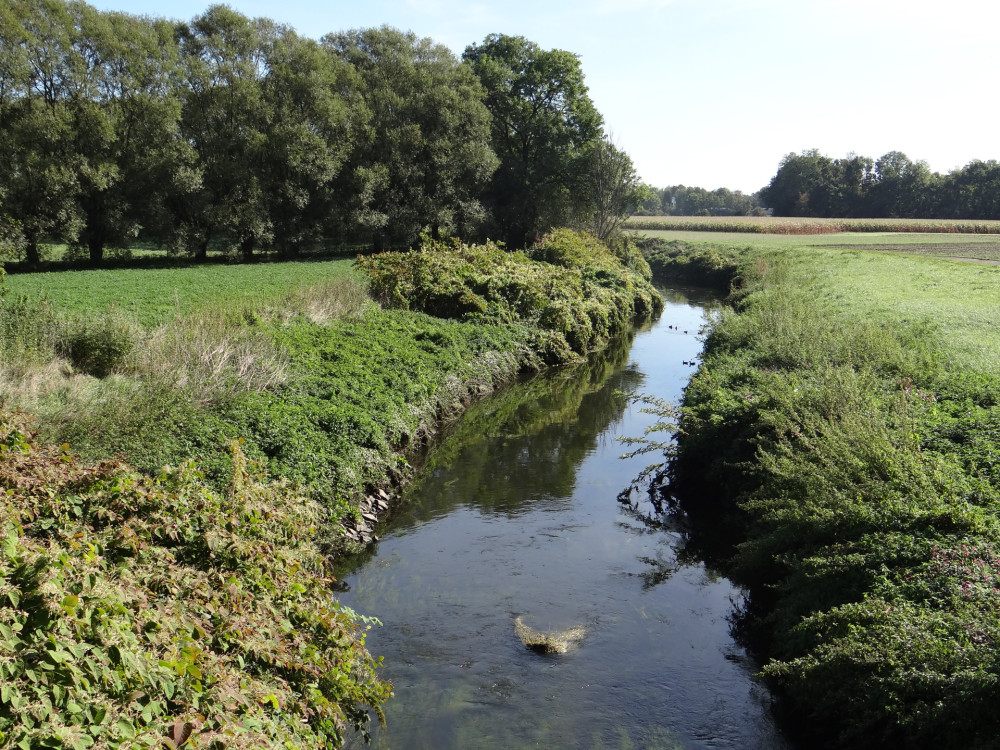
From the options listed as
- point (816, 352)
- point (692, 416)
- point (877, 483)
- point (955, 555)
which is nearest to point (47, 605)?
point (955, 555)

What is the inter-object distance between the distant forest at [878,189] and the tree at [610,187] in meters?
25.5

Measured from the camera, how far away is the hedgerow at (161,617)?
360 cm

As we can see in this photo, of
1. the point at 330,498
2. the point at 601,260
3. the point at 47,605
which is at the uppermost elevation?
the point at 601,260

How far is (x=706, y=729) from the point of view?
257 inches

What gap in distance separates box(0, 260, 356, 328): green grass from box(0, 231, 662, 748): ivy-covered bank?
6.43 feet

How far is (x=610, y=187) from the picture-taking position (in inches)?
1977

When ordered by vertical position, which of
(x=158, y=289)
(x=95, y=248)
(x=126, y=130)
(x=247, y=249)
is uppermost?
(x=126, y=130)

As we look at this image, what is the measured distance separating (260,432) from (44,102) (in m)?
25.7

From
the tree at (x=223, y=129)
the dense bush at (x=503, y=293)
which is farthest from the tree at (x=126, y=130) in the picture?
the dense bush at (x=503, y=293)

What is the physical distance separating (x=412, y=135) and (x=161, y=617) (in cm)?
4039

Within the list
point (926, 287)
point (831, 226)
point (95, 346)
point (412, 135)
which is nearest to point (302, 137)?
point (412, 135)

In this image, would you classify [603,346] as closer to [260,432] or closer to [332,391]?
[332,391]

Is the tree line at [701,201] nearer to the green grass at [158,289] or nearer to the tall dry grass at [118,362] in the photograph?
the green grass at [158,289]

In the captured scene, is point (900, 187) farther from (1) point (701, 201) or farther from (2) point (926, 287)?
(2) point (926, 287)
